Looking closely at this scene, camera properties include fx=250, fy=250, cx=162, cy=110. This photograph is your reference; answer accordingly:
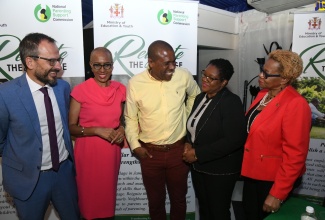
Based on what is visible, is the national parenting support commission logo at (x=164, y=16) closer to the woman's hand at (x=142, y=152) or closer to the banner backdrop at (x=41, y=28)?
the banner backdrop at (x=41, y=28)

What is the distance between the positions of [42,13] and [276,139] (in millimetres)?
2242

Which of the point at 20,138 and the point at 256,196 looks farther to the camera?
the point at 256,196

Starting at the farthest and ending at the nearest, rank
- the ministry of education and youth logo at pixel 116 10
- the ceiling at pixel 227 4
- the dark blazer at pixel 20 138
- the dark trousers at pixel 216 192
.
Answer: the ceiling at pixel 227 4 → the ministry of education and youth logo at pixel 116 10 → the dark trousers at pixel 216 192 → the dark blazer at pixel 20 138

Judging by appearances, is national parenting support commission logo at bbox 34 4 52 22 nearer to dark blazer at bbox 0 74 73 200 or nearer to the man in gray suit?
the man in gray suit

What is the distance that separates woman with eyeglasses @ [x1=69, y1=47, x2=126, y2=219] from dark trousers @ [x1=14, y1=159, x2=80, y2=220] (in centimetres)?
17

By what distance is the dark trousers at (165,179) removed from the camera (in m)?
2.12

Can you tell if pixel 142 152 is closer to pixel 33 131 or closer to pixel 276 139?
pixel 33 131

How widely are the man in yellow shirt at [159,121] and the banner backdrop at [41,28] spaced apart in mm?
713

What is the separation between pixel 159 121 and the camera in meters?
2.08

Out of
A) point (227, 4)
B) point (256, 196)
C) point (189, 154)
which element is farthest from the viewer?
point (227, 4)

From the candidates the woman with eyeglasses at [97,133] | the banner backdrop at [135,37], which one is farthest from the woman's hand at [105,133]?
the banner backdrop at [135,37]

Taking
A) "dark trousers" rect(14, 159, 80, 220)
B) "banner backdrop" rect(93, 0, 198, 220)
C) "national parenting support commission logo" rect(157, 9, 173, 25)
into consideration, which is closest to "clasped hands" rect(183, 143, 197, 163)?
"banner backdrop" rect(93, 0, 198, 220)

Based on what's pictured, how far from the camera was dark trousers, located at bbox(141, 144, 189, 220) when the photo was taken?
6.97 ft

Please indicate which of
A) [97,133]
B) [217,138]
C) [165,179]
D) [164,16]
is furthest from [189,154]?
[164,16]
